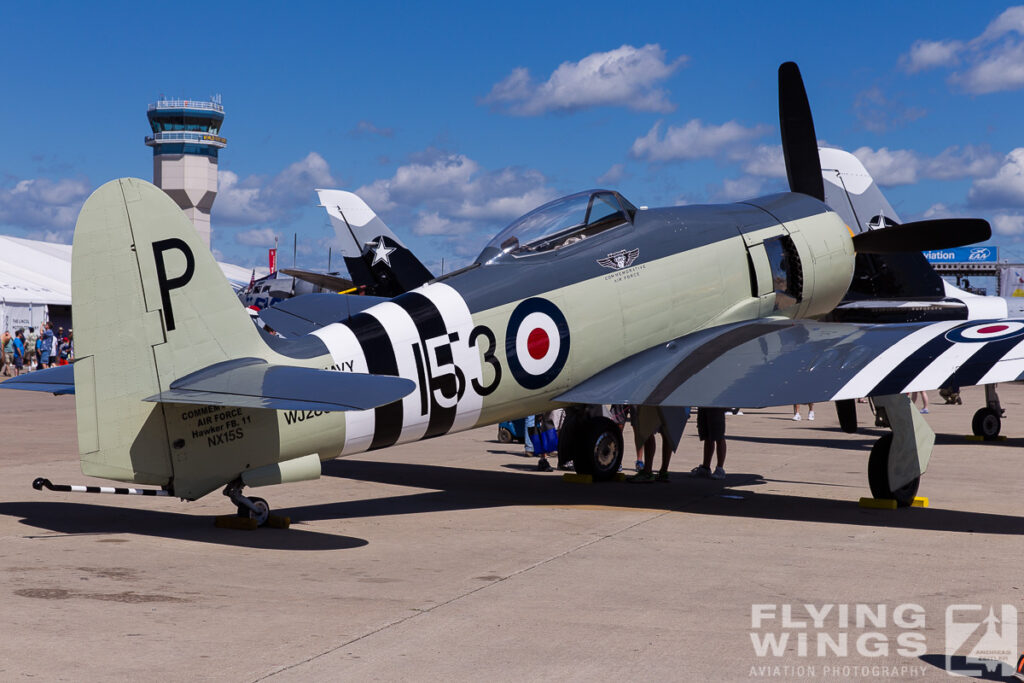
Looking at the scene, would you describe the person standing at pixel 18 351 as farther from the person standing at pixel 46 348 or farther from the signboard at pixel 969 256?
the signboard at pixel 969 256

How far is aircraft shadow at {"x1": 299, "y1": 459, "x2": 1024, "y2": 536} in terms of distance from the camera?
9242 mm

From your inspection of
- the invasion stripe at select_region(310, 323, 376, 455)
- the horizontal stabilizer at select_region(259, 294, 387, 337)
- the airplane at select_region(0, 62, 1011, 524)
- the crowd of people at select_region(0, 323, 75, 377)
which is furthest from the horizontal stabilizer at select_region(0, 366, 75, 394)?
the crowd of people at select_region(0, 323, 75, 377)

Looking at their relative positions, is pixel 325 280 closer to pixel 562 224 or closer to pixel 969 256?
pixel 562 224

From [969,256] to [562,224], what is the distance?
82.9m

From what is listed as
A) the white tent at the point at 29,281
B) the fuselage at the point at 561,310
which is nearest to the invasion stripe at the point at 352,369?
the fuselage at the point at 561,310

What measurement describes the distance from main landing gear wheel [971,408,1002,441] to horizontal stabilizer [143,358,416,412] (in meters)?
13.5

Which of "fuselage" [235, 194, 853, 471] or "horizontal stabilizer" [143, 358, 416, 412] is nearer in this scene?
"horizontal stabilizer" [143, 358, 416, 412]

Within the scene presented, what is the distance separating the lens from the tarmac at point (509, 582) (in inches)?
190

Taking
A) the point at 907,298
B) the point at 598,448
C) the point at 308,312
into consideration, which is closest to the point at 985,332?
the point at 598,448

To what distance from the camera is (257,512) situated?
27.0ft

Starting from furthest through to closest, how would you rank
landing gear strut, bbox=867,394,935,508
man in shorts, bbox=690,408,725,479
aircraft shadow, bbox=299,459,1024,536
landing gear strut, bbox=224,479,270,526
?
1. man in shorts, bbox=690,408,725,479
2. landing gear strut, bbox=867,394,935,508
3. aircraft shadow, bbox=299,459,1024,536
4. landing gear strut, bbox=224,479,270,526

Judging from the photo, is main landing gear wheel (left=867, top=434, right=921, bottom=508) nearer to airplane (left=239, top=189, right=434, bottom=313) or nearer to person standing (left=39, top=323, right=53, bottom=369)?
airplane (left=239, top=189, right=434, bottom=313)

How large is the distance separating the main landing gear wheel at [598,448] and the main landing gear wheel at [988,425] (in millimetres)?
8494

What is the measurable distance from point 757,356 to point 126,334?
5.48m
